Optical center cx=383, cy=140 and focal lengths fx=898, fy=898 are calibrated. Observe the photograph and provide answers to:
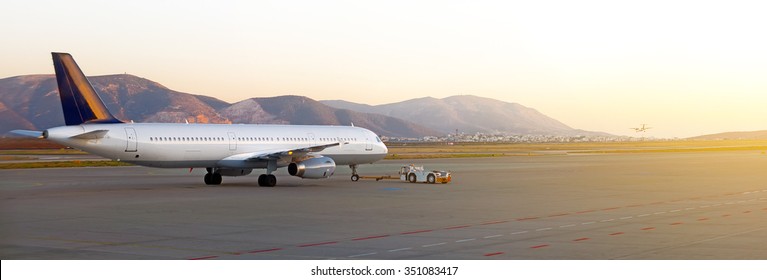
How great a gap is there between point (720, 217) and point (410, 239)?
10779 millimetres

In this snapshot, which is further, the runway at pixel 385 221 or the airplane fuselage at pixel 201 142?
the airplane fuselage at pixel 201 142

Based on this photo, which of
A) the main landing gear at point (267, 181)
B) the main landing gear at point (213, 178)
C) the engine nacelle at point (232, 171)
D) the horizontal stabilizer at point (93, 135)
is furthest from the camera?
the engine nacelle at point (232, 171)

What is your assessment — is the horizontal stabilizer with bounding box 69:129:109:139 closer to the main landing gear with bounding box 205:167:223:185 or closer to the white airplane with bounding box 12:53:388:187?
the white airplane with bounding box 12:53:388:187

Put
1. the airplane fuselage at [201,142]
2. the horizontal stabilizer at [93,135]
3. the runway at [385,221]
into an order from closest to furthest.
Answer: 1. the runway at [385,221]
2. the horizontal stabilizer at [93,135]
3. the airplane fuselage at [201,142]

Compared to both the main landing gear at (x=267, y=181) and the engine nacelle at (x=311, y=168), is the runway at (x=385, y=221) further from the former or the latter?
the engine nacelle at (x=311, y=168)

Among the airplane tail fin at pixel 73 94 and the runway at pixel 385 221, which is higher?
the airplane tail fin at pixel 73 94

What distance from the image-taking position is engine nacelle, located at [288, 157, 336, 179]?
4303cm

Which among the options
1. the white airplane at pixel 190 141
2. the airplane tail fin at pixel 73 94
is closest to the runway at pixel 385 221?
the white airplane at pixel 190 141

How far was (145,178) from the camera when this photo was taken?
51438 millimetres

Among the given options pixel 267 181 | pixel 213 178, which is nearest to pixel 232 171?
pixel 213 178

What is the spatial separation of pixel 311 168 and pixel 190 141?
5.88 m

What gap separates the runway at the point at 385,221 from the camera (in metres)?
18.7

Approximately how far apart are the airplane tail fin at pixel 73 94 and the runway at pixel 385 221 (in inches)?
128
